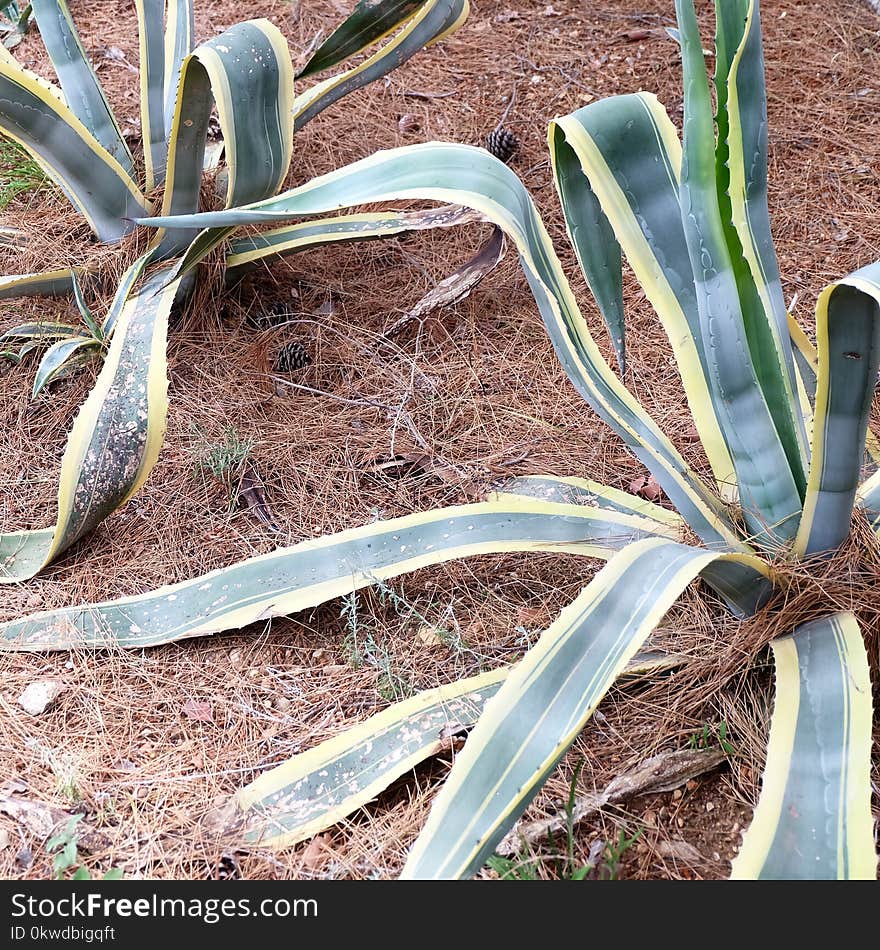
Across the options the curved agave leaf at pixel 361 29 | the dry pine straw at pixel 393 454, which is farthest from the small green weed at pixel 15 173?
the curved agave leaf at pixel 361 29

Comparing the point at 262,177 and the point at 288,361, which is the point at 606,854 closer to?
the point at 288,361

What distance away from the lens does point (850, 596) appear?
138 centimetres

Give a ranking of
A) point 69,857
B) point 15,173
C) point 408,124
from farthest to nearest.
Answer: point 408,124 → point 15,173 → point 69,857

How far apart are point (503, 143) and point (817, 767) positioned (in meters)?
2.00

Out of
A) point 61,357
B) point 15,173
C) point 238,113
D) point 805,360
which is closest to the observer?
point 805,360

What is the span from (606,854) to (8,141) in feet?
8.44

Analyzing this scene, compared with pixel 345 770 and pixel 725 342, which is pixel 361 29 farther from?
pixel 345 770

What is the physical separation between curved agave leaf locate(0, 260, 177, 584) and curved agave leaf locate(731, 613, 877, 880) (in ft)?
3.63

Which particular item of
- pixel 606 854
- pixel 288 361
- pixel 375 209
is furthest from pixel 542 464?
pixel 375 209

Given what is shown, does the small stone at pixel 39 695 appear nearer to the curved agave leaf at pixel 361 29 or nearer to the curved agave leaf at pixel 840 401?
the curved agave leaf at pixel 840 401

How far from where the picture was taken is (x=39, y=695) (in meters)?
1.51

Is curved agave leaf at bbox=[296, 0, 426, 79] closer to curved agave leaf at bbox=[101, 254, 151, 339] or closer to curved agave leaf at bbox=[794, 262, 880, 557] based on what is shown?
curved agave leaf at bbox=[101, 254, 151, 339]

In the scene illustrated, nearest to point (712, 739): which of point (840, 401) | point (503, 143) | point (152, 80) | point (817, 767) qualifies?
point (817, 767)

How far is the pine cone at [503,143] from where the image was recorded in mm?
2637
